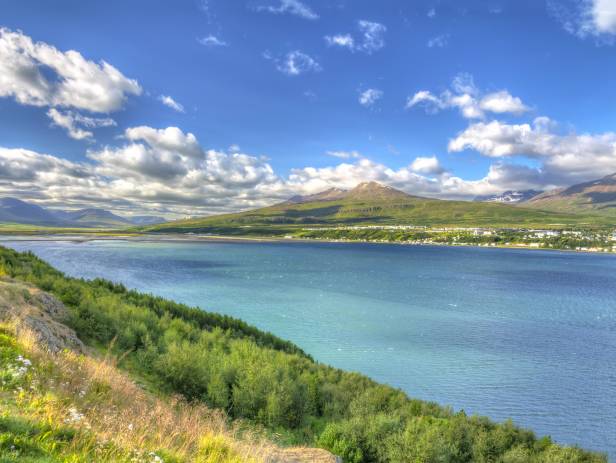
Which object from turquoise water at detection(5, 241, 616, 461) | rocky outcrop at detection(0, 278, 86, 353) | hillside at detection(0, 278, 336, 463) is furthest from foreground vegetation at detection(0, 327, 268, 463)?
turquoise water at detection(5, 241, 616, 461)

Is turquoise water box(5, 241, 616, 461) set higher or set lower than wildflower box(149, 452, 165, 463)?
lower

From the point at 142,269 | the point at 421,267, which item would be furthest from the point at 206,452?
the point at 421,267

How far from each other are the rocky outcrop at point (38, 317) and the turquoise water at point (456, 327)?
25.0 m

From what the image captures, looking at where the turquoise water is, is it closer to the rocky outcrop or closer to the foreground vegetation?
the rocky outcrop

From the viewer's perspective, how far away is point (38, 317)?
16.7 meters

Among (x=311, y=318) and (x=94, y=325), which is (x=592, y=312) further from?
(x=94, y=325)

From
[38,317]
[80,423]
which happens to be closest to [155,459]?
[80,423]

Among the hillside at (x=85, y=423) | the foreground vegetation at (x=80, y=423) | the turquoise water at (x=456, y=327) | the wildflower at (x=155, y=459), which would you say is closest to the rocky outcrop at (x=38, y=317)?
the hillside at (x=85, y=423)

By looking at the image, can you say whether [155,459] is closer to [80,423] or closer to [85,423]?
[85,423]

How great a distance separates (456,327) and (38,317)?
48.7 metres

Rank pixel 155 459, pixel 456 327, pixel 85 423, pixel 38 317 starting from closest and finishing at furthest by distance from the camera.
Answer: pixel 155 459, pixel 85 423, pixel 38 317, pixel 456 327

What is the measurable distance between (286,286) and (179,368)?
215 feet

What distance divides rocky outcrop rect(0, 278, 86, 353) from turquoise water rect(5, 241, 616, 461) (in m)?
25.0

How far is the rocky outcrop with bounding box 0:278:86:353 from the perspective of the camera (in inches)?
534
